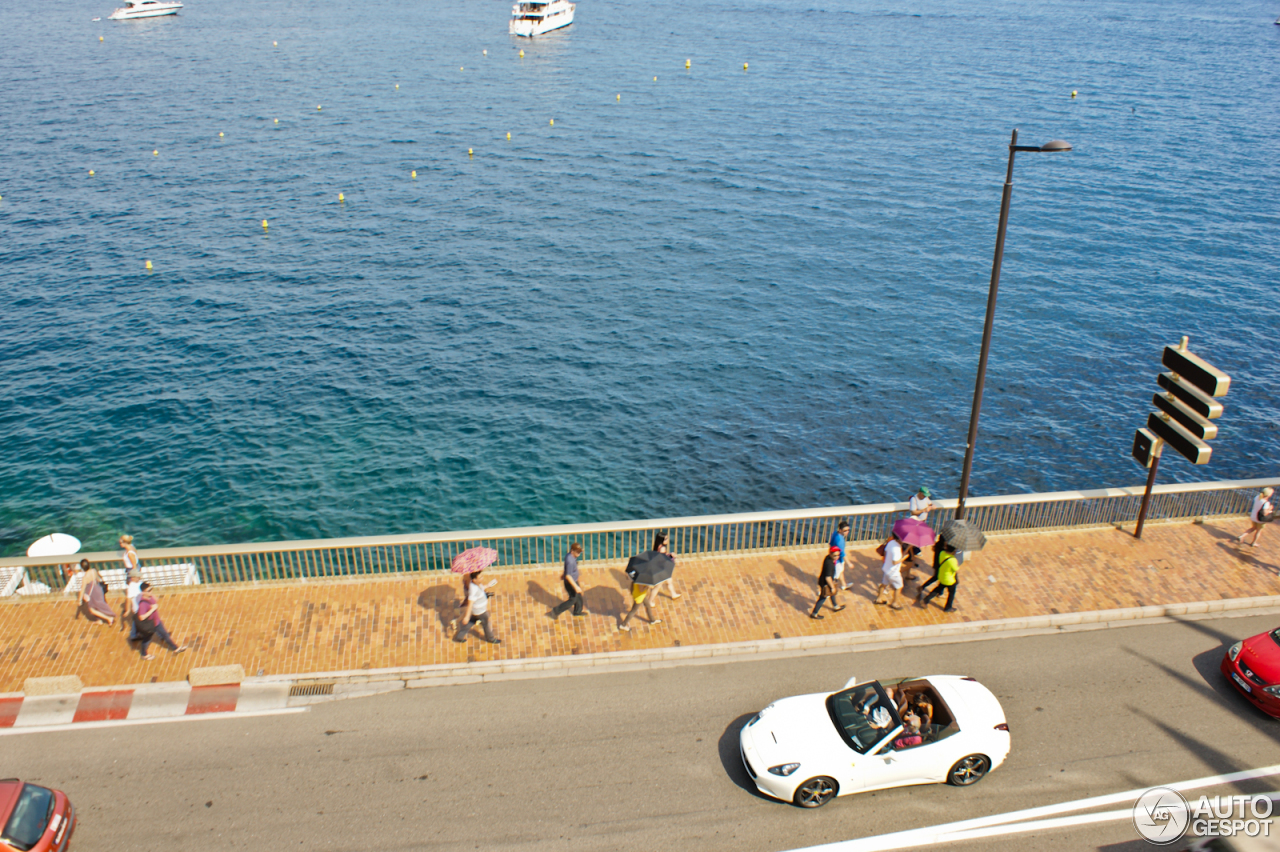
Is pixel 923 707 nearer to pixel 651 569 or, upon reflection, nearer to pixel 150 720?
pixel 651 569

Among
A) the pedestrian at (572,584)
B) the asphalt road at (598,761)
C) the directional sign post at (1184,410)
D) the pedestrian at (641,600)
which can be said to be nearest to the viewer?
the asphalt road at (598,761)

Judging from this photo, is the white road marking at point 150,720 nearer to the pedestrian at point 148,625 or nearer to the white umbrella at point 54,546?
the pedestrian at point 148,625

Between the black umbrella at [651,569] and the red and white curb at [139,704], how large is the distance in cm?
562

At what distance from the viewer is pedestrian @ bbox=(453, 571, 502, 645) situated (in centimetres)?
1433

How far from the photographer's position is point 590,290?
43562mm

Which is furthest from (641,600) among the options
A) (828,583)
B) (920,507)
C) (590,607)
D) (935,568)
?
(920,507)

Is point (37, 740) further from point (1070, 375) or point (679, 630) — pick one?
point (1070, 375)

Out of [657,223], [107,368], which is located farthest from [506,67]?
[107,368]

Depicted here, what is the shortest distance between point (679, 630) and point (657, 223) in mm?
40355

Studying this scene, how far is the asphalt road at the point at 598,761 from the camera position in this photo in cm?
1147

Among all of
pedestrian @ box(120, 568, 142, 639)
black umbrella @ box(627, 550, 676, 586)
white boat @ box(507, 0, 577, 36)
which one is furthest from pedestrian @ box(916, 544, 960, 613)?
white boat @ box(507, 0, 577, 36)

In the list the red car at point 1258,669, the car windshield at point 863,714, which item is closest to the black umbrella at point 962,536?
the car windshield at point 863,714

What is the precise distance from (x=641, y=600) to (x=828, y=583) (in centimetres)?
330

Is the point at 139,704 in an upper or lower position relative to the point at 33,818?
lower
